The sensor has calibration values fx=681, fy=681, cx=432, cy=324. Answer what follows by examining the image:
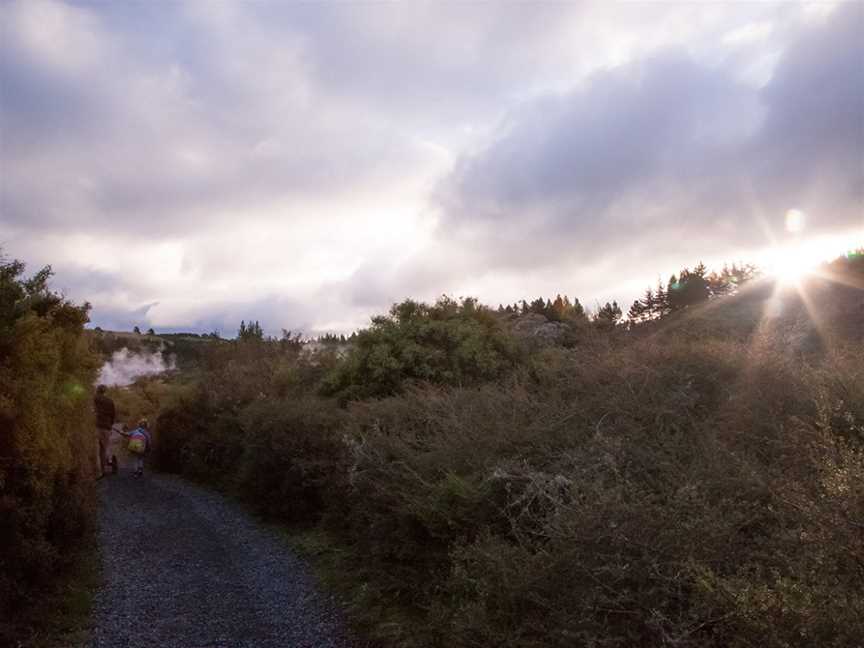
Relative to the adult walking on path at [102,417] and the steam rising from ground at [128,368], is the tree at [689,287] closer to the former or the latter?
the adult walking on path at [102,417]

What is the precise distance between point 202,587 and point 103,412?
9.16 metres

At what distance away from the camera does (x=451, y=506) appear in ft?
21.7

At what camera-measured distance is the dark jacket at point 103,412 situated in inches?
631

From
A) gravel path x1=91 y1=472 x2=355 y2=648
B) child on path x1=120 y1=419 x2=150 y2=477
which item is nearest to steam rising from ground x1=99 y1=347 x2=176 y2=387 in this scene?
child on path x1=120 y1=419 x2=150 y2=477

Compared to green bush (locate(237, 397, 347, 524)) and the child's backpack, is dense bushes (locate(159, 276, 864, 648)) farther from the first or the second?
the child's backpack

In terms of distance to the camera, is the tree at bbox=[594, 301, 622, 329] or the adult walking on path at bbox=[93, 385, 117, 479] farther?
the adult walking on path at bbox=[93, 385, 117, 479]

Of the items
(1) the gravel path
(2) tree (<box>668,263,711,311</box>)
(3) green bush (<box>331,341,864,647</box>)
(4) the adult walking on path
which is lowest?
(1) the gravel path

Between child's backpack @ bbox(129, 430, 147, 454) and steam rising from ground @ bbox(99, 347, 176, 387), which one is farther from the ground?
steam rising from ground @ bbox(99, 347, 176, 387)

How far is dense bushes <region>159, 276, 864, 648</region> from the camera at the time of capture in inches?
140

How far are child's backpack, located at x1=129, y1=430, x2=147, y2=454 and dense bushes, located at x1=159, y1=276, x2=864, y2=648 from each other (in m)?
7.23

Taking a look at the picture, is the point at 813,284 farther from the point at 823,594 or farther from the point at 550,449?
the point at 823,594

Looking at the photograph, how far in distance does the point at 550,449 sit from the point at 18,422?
515 cm

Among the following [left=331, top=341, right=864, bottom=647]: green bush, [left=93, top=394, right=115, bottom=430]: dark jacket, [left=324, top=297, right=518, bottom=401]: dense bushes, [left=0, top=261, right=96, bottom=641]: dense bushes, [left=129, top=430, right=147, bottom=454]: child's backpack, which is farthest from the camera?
[left=129, top=430, right=147, bottom=454]: child's backpack

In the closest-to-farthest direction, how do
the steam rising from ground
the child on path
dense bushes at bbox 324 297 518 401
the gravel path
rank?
the gravel path, dense bushes at bbox 324 297 518 401, the child on path, the steam rising from ground
